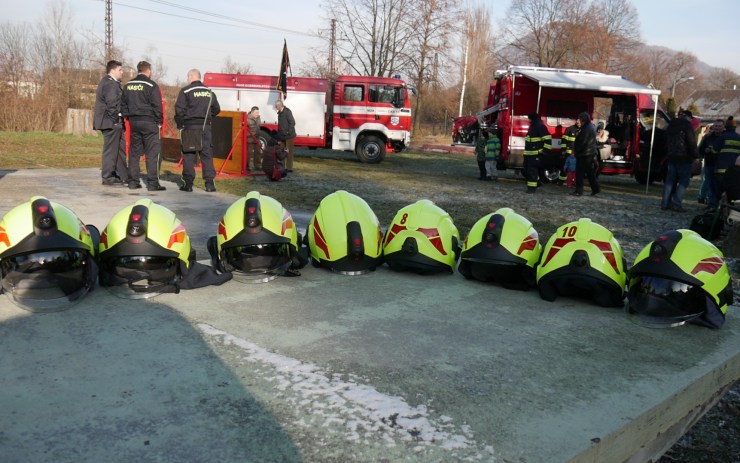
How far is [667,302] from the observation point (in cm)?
441

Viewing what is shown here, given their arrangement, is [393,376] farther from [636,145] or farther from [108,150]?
[636,145]

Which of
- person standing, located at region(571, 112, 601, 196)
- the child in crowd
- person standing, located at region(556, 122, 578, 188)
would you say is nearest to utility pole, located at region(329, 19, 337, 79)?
person standing, located at region(556, 122, 578, 188)

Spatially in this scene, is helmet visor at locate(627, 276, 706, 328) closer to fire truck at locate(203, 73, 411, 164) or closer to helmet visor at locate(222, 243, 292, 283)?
helmet visor at locate(222, 243, 292, 283)

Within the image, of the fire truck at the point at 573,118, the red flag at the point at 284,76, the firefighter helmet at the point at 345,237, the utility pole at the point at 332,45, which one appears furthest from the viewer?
the utility pole at the point at 332,45

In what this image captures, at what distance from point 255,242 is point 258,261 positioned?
0.38 m

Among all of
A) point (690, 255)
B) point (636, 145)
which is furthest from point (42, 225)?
point (636, 145)

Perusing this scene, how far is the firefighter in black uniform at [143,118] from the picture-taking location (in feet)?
33.7

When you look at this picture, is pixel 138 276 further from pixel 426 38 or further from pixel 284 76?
pixel 426 38

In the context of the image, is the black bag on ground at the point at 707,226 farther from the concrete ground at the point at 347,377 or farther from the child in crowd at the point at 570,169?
the child in crowd at the point at 570,169

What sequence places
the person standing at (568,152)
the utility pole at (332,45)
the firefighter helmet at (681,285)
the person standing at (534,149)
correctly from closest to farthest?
the firefighter helmet at (681,285)
the person standing at (534,149)
the person standing at (568,152)
the utility pole at (332,45)

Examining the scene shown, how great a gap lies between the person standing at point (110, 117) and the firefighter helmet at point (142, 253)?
6.73m

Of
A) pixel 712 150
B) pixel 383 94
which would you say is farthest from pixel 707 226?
pixel 383 94

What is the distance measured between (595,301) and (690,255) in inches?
30.4

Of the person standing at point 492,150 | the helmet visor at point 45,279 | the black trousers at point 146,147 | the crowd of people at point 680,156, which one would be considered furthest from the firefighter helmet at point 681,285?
the person standing at point 492,150
